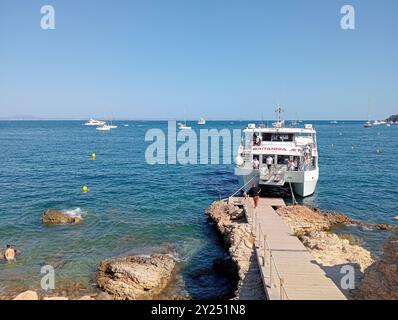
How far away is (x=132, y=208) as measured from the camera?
2647 cm

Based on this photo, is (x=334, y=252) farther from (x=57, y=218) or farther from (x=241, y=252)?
(x=57, y=218)

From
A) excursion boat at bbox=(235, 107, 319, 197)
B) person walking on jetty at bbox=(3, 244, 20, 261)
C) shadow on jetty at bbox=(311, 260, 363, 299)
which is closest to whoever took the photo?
shadow on jetty at bbox=(311, 260, 363, 299)

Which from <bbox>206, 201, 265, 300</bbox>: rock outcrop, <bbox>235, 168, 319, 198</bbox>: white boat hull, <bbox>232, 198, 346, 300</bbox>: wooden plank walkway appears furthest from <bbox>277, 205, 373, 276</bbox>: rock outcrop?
<bbox>235, 168, 319, 198</bbox>: white boat hull

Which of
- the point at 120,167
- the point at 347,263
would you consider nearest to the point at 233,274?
the point at 347,263

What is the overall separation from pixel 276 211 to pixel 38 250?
1443 cm

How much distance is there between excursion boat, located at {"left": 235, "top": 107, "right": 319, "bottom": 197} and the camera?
86.0ft

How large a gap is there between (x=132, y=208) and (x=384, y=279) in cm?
1986

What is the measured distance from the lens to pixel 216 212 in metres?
23.0

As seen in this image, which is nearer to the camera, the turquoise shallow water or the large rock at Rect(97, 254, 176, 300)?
the large rock at Rect(97, 254, 176, 300)

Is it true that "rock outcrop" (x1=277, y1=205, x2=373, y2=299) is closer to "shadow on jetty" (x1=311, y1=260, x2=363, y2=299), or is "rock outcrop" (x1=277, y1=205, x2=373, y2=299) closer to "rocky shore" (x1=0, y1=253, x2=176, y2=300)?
"shadow on jetty" (x1=311, y1=260, x2=363, y2=299)

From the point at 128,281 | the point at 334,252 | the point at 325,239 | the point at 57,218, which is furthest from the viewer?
the point at 57,218

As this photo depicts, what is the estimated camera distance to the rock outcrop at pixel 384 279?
31.5ft

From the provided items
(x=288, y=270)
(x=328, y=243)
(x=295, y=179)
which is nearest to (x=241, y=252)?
(x=288, y=270)

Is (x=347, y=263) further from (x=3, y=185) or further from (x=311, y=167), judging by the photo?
(x=3, y=185)
